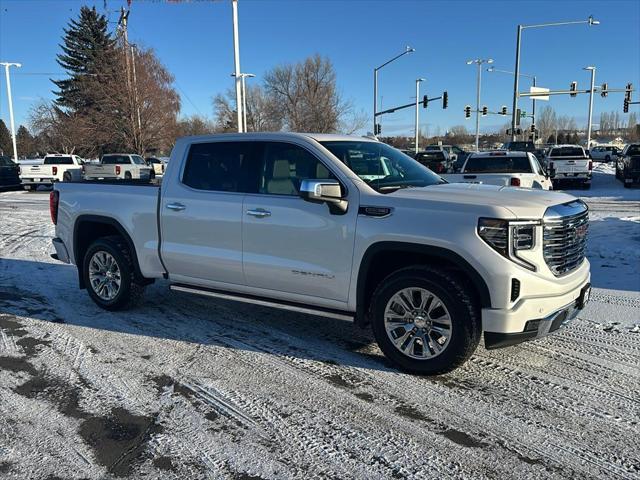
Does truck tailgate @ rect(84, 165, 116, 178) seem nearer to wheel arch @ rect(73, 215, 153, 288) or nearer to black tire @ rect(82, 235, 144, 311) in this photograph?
wheel arch @ rect(73, 215, 153, 288)

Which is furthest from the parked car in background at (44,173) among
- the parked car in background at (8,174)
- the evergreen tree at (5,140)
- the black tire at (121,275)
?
the evergreen tree at (5,140)

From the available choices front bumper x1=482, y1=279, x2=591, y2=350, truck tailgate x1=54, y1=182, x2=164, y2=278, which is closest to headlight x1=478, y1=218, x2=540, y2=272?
front bumper x1=482, y1=279, x2=591, y2=350

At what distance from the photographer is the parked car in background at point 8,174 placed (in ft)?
79.1

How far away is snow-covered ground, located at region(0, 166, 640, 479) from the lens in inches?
123

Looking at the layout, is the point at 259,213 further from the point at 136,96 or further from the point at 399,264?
the point at 136,96

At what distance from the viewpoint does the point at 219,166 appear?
5344 mm

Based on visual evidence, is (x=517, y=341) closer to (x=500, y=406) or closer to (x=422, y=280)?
(x=500, y=406)

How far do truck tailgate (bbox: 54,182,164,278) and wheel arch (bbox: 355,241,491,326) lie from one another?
7.73 feet

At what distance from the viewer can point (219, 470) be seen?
3.05 metres

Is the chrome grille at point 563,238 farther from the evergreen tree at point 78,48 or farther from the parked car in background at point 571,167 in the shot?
the evergreen tree at point 78,48

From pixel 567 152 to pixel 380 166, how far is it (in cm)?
2108

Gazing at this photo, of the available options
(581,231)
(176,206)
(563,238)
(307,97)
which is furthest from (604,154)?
(176,206)

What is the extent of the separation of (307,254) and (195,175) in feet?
5.36

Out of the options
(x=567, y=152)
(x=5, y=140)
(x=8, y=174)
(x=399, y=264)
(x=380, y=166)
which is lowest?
(x=399, y=264)
